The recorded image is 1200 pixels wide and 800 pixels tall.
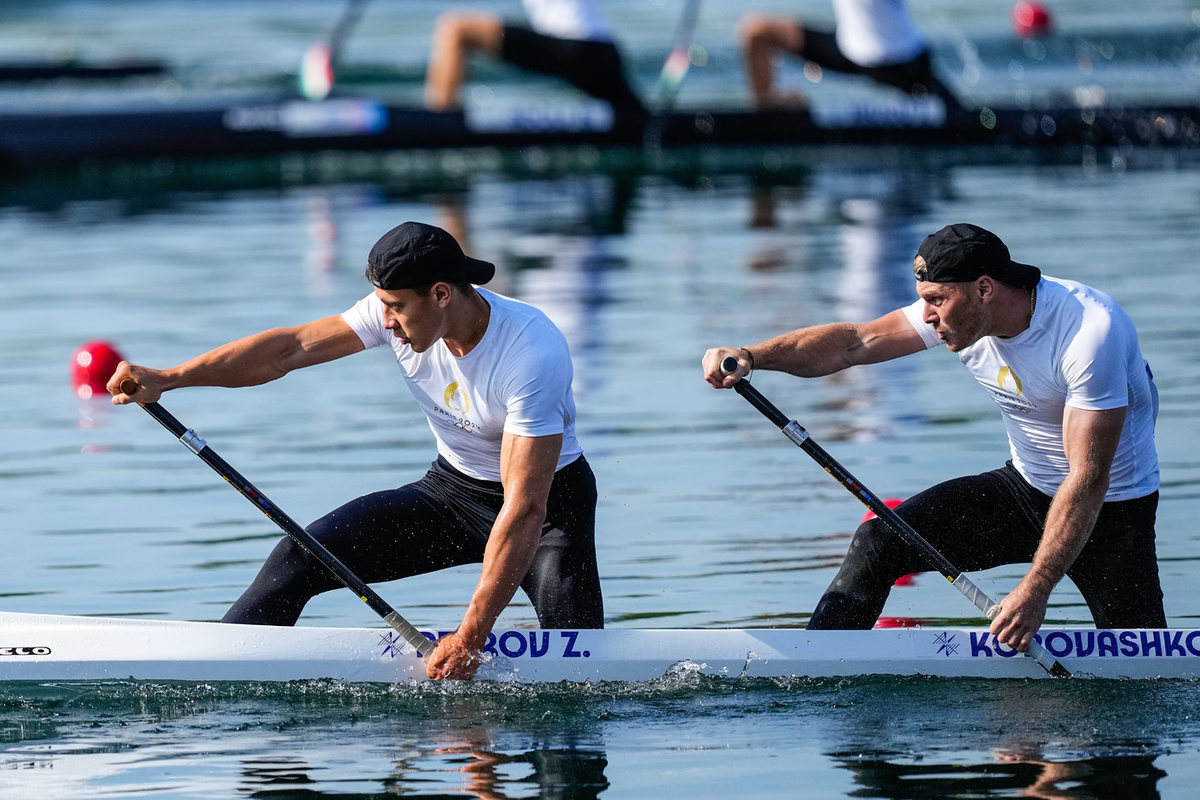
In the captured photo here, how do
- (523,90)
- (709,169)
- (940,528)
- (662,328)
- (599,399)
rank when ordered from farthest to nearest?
1. (523,90)
2. (709,169)
3. (662,328)
4. (599,399)
5. (940,528)

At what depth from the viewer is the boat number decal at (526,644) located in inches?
269

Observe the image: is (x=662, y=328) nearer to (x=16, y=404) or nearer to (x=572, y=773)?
(x=16, y=404)

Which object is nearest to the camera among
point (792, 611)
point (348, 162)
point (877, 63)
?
point (792, 611)

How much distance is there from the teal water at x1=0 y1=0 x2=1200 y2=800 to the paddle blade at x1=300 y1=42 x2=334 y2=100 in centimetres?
94

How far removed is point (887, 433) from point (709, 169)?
11790 mm

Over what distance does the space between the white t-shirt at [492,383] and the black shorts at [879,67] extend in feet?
41.3

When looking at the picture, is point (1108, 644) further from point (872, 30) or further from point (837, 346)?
point (872, 30)

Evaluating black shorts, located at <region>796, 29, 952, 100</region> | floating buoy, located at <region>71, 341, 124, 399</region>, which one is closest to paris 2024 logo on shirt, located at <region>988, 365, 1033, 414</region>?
floating buoy, located at <region>71, 341, 124, 399</region>

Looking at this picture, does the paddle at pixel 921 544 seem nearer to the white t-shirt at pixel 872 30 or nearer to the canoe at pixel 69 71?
the white t-shirt at pixel 872 30

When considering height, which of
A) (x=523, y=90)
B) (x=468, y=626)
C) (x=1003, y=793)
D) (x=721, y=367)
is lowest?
(x=1003, y=793)

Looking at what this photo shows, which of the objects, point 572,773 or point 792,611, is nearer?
point 572,773

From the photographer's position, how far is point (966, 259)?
6562 mm

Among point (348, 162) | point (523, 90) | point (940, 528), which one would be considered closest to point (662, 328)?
point (940, 528)

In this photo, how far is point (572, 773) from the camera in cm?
612
